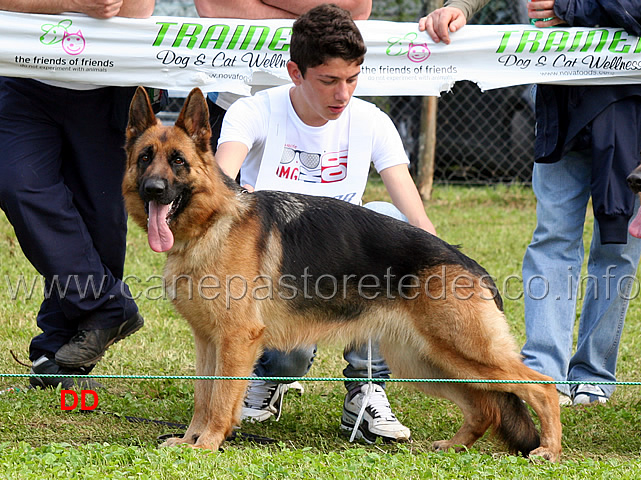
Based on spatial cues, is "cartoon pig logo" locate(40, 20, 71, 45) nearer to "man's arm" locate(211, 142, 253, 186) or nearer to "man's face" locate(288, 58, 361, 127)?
"man's arm" locate(211, 142, 253, 186)

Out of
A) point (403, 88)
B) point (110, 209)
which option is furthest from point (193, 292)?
point (403, 88)

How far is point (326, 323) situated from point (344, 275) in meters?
0.25

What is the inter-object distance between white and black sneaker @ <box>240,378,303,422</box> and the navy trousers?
91 centimetres

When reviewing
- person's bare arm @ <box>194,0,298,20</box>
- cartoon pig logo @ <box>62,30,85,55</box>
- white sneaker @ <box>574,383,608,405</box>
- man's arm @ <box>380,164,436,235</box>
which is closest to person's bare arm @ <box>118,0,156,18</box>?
cartoon pig logo @ <box>62,30,85,55</box>

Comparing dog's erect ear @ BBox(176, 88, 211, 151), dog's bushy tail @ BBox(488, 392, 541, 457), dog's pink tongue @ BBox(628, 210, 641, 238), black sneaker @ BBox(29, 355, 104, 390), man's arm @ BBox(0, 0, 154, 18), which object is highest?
man's arm @ BBox(0, 0, 154, 18)

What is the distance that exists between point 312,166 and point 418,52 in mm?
1207

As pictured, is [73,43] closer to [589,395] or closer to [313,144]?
[313,144]

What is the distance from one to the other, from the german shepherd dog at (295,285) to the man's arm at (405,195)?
37cm

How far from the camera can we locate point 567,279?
4.53 m

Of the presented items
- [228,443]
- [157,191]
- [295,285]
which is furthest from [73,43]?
[228,443]

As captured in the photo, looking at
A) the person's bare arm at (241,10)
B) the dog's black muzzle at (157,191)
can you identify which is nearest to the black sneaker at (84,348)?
the dog's black muzzle at (157,191)

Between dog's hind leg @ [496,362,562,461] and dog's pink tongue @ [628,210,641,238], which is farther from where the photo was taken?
dog's pink tongue @ [628,210,641,238]

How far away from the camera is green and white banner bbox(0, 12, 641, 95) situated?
4.44 m

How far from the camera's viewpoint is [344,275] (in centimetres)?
365
